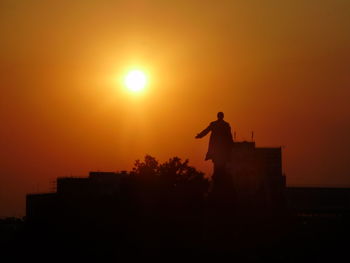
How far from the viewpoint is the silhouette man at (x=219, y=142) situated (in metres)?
40.2

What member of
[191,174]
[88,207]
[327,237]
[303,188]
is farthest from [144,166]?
[303,188]

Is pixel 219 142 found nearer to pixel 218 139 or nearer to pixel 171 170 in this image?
pixel 218 139

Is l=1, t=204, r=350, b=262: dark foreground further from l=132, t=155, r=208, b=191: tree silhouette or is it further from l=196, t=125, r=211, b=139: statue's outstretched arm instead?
l=132, t=155, r=208, b=191: tree silhouette

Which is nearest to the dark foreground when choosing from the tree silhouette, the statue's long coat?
the statue's long coat

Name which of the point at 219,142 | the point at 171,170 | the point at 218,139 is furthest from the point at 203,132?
the point at 171,170

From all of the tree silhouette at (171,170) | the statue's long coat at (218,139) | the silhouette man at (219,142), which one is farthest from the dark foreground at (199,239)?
the tree silhouette at (171,170)

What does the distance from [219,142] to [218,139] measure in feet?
0.55

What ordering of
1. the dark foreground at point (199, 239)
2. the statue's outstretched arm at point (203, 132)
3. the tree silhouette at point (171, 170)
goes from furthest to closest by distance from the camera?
the tree silhouette at point (171, 170) < the statue's outstretched arm at point (203, 132) < the dark foreground at point (199, 239)

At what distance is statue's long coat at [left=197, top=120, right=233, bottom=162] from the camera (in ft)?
132

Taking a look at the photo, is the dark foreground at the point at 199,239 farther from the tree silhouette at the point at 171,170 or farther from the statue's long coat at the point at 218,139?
the tree silhouette at the point at 171,170

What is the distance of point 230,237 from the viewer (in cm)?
3719

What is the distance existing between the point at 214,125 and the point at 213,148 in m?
1.21

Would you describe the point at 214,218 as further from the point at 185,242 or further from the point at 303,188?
Answer: the point at 303,188

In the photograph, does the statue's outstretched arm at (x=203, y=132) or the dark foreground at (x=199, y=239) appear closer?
the dark foreground at (x=199, y=239)
